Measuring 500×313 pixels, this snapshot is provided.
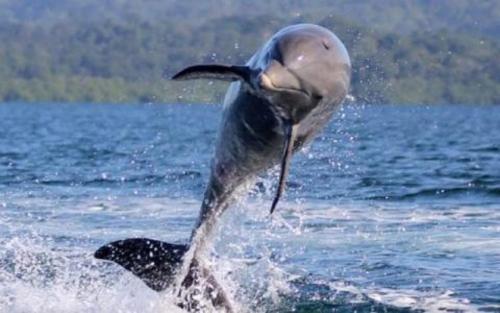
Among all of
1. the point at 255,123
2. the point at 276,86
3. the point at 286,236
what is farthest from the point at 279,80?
the point at 286,236

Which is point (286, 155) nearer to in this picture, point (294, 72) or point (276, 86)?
point (276, 86)

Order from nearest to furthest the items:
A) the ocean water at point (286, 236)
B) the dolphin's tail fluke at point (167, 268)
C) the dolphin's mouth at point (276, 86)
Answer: the dolphin's mouth at point (276, 86) < the dolphin's tail fluke at point (167, 268) < the ocean water at point (286, 236)

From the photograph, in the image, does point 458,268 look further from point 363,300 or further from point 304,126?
point 304,126

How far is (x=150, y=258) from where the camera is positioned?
13.4 meters

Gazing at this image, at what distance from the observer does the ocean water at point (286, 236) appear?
52.2 feet

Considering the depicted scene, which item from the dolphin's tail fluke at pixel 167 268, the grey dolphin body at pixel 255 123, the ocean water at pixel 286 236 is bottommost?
the ocean water at pixel 286 236

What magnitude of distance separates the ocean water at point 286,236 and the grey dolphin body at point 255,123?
0.49 meters

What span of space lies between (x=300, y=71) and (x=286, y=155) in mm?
745

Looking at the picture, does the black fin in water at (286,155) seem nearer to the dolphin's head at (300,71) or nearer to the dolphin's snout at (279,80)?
the dolphin's head at (300,71)

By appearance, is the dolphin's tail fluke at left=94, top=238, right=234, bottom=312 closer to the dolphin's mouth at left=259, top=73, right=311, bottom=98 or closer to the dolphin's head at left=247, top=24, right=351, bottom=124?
the dolphin's head at left=247, top=24, right=351, bottom=124

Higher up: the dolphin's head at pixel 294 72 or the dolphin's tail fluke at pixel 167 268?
the dolphin's head at pixel 294 72

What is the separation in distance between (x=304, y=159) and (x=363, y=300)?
19.0 metres

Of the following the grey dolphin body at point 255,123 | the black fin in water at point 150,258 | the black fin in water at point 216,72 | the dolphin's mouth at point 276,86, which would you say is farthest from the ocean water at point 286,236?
the dolphin's mouth at point 276,86

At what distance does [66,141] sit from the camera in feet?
216
